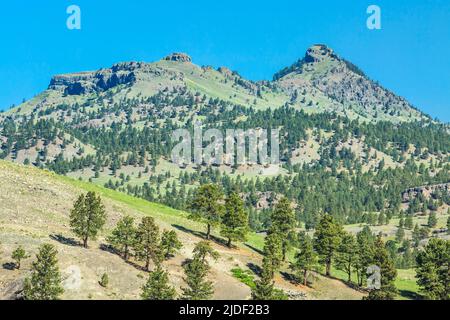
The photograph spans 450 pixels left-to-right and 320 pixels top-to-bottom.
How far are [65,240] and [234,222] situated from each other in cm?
3470

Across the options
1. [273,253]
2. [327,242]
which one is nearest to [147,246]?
[273,253]

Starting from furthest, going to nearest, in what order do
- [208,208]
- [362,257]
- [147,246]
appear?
1. [208,208]
2. [362,257]
3. [147,246]

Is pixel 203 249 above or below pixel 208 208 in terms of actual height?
below

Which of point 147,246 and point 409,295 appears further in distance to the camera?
point 409,295

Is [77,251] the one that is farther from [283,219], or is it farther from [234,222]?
[283,219]

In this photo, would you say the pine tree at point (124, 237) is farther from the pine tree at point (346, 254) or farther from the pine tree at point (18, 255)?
the pine tree at point (346, 254)

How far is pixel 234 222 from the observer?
108875mm

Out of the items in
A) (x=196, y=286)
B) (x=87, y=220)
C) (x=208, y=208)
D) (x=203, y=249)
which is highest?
(x=208, y=208)

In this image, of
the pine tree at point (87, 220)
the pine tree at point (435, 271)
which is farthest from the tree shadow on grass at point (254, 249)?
the pine tree at point (87, 220)

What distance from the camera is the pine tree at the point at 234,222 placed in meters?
108

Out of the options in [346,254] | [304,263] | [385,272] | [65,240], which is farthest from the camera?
[346,254]

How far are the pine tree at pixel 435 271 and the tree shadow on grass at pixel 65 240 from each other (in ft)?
193
